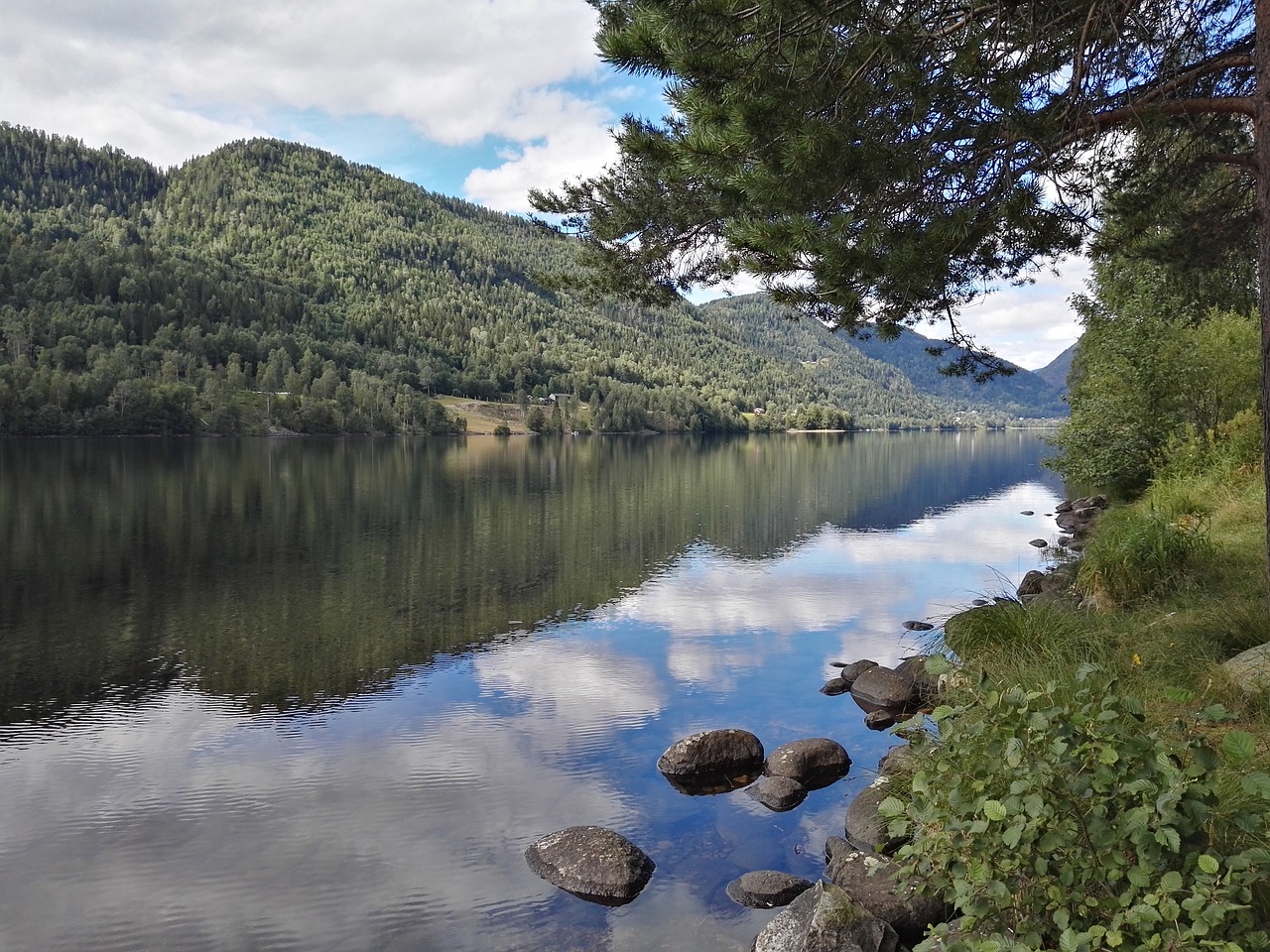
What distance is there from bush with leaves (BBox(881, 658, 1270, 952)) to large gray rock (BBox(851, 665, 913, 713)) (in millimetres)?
9451

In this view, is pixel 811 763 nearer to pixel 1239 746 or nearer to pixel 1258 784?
pixel 1239 746

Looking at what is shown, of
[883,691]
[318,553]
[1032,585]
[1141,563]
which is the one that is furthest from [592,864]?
[318,553]

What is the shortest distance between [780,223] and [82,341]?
175 meters

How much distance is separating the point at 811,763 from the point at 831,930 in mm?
5008

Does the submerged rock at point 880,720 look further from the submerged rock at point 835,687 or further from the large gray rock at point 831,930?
the large gray rock at point 831,930

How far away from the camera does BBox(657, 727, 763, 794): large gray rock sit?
1155cm

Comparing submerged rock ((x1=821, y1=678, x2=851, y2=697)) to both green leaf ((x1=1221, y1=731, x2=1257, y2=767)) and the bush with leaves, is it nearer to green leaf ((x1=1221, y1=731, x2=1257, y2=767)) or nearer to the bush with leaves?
the bush with leaves

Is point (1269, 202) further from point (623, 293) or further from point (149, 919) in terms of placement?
point (149, 919)

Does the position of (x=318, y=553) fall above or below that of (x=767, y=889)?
below

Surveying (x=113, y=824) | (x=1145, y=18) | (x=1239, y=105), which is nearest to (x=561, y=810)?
(x=113, y=824)

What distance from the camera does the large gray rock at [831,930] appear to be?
21.6 ft

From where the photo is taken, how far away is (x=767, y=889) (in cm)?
852

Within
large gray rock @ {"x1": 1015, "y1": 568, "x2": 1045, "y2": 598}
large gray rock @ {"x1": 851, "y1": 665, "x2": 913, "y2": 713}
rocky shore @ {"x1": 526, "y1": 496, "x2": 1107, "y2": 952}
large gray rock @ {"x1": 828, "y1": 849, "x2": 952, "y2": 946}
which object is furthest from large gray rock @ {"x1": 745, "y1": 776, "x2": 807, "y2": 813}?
large gray rock @ {"x1": 1015, "y1": 568, "x2": 1045, "y2": 598}

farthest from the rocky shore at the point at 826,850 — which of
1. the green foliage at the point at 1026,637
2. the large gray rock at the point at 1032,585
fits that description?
the large gray rock at the point at 1032,585
